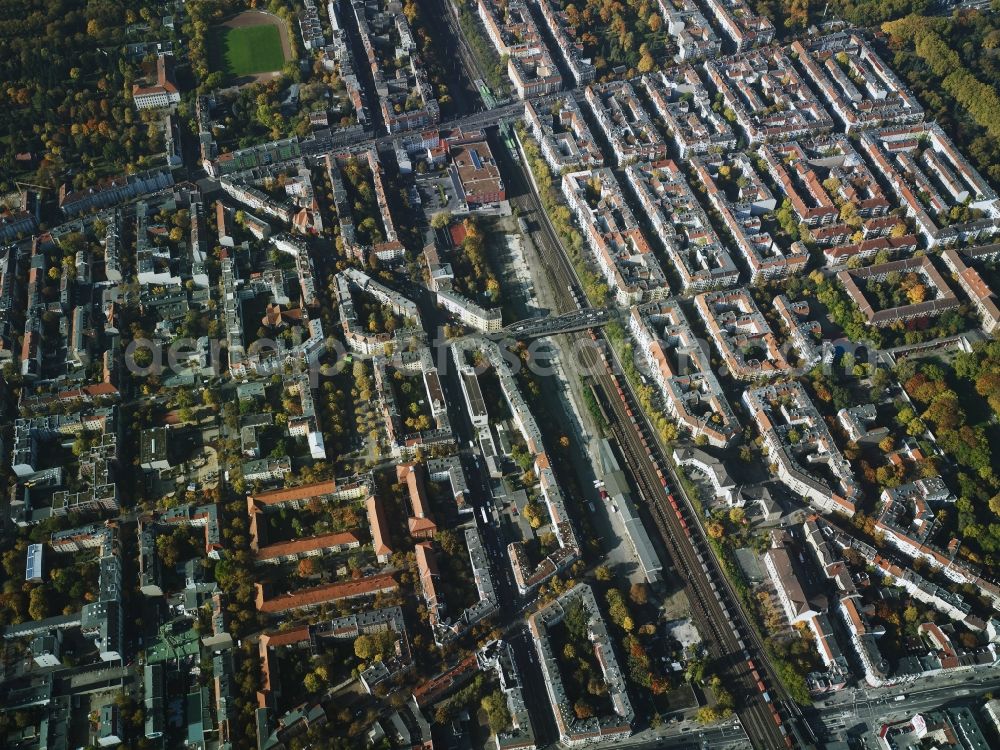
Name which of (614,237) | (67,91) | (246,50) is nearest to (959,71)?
(614,237)

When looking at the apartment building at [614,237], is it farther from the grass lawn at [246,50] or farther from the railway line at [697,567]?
the grass lawn at [246,50]

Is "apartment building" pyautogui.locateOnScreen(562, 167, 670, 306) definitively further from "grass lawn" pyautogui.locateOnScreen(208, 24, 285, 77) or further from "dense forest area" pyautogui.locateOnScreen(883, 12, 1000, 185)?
"grass lawn" pyautogui.locateOnScreen(208, 24, 285, 77)

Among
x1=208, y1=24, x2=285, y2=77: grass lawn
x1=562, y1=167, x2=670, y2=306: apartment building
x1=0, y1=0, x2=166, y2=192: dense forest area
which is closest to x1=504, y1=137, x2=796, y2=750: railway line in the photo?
x1=562, y1=167, x2=670, y2=306: apartment building

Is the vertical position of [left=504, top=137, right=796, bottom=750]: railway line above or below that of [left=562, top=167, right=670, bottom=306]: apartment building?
below

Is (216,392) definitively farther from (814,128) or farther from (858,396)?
(814,128)

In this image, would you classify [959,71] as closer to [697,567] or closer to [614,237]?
[614,237]

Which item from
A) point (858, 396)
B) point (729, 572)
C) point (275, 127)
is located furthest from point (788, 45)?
point (729, 572)
